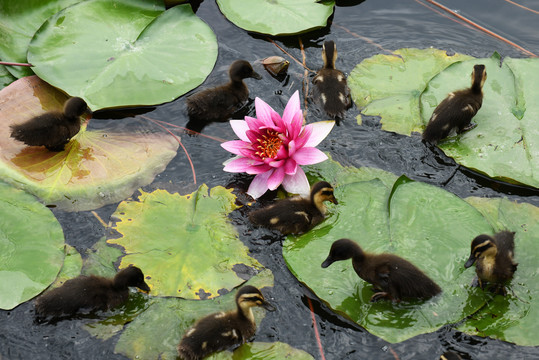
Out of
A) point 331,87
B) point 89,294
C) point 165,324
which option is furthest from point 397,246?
point 89,294

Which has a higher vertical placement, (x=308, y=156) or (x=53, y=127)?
(x=308, y=156)

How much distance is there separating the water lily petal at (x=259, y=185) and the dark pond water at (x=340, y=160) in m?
0.20

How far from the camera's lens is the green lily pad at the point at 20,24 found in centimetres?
603

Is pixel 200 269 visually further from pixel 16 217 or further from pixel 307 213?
pixel 16 217

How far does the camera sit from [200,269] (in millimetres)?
4559

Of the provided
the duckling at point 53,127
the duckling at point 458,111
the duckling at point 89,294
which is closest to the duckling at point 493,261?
the duckling at point 458,111

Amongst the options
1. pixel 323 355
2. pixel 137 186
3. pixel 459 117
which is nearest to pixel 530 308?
pixel 323 355

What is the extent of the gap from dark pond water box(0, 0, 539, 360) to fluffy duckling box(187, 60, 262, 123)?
0.14 meters

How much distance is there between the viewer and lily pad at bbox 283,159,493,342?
4273 mm

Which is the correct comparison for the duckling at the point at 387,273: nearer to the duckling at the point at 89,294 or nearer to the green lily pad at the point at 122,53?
the duckling at the point at 89,294

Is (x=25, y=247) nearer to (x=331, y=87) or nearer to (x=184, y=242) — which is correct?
(x=184, y=242)

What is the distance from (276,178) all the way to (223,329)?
1425 mm

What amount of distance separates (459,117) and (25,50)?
167 inches

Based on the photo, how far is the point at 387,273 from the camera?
423 centimetres
